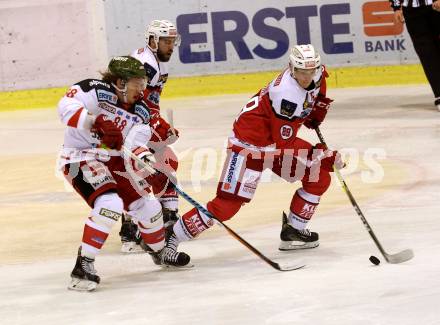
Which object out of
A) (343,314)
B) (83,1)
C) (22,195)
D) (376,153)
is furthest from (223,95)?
(343,314)

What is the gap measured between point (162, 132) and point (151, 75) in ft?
1.14

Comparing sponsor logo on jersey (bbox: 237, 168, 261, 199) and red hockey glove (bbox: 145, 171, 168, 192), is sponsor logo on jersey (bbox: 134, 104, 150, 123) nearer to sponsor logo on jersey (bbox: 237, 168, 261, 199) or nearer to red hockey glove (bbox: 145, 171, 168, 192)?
sponsor logo on jersey (bbox: 237, 168, 261, 199)

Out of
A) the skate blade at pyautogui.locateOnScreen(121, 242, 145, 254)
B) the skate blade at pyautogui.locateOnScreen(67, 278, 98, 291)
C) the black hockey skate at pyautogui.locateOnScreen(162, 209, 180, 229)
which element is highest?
the skate blade at pyautogui.locateOnScreen(67, 278, 98, 291)

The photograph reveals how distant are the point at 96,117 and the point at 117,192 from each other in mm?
379

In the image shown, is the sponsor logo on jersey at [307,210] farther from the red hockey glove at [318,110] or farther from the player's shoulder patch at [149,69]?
the player's shoulder patch at [149,69]

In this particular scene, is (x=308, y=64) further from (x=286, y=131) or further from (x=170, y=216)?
(x=170, y=216)

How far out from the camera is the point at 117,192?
4.95 m

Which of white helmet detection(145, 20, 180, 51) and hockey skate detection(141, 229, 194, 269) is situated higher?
white helmet detection(145, 20, 180, 51)

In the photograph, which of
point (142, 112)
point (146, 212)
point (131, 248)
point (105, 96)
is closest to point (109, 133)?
point (105, 96)

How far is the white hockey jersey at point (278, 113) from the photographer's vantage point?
16.8ft

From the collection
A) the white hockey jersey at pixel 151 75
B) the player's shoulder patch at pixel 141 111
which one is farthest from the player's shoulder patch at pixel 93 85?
the white hockey jersey at pixel 151 75

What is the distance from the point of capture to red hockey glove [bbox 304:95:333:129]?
541 cm

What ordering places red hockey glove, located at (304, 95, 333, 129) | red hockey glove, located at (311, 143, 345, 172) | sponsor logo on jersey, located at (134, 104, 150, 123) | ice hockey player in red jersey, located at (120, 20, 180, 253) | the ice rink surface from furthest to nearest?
1. ice hockey player in red jersey, located at (120, 20, 180, 253)
2. red hockey glove, located at (304, 95, 333, 129)
3. red hockey glove, located at (311, 143, 345, 172)
4. sponsor logo on jersey, located at (134, 104, 150, 123)
5. the ice rink surface

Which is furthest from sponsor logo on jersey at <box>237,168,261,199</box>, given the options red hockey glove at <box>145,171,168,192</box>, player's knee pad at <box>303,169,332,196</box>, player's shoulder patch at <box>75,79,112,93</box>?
player's shoulder patch at <box>75,79,112,93</box>
